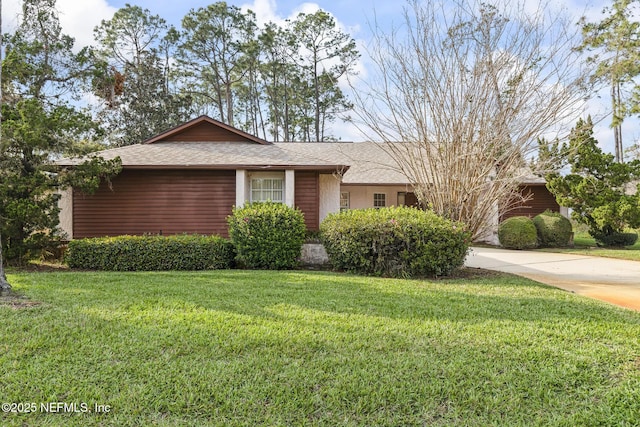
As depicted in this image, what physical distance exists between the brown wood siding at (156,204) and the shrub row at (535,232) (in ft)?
35.3

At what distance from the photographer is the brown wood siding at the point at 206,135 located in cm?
1359

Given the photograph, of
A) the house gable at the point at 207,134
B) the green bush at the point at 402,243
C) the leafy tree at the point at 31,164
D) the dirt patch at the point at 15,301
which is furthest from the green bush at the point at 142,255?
the house gable at the point at 207,134

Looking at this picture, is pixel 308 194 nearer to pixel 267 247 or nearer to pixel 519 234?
pixel 267 247

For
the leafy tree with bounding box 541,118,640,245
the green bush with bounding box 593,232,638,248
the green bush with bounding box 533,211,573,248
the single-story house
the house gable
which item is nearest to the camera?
the single-story house

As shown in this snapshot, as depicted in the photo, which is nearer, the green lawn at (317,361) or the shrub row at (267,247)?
the green lawn at (317,361)

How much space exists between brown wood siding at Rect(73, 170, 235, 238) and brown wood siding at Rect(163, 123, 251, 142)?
2.53 meters

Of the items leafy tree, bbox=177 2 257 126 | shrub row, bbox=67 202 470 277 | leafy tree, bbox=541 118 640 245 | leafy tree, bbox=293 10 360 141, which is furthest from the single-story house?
leafy tree, bbox=177 2 257 126

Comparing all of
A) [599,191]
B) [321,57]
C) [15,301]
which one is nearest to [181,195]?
[15,301]

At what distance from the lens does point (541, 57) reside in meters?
7.97

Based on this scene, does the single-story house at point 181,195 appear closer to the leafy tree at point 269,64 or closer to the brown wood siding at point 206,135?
the brown wood siding at point 206,135

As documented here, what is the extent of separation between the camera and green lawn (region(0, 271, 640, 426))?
8.72 feet

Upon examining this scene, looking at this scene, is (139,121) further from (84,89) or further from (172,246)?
(172,246)

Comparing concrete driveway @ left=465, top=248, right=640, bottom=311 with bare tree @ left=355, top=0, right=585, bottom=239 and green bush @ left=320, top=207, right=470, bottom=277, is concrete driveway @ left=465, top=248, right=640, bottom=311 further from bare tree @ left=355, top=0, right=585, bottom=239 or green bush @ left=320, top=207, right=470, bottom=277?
bare tree @ left=355, top=0, right=585, bottom=239

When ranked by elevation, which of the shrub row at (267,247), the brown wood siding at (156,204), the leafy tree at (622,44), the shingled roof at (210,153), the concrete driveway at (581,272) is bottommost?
the concrete driveway at (581,272)
